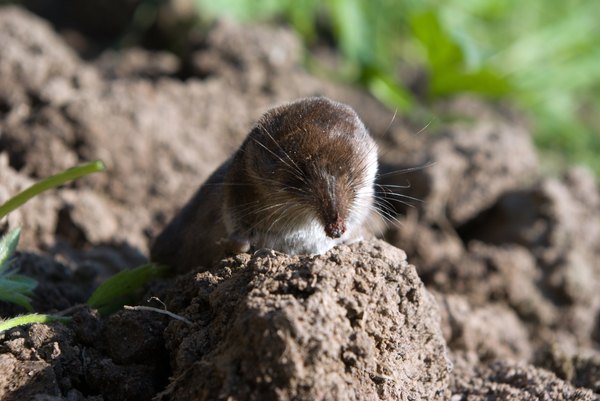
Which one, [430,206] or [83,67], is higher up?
[83,67]

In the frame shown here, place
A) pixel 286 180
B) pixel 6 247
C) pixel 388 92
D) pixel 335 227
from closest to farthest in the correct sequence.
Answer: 1. pixel 6 247
2. pixel 335 227
3. pixel 286 180
4. pixel 388 92

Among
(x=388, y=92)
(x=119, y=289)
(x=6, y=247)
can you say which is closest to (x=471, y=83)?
(x=388, y=92)

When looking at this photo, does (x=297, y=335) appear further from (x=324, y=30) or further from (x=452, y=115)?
(x=324, y=30)

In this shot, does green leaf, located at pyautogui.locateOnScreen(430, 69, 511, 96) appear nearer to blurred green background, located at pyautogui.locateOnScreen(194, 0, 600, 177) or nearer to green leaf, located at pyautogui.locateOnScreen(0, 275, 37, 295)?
blurred green background, located at pyautogui.locateOnScreen(194, 0, 600, 177)

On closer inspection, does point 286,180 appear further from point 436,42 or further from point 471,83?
point 471,83

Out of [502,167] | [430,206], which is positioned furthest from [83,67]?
[502,167]

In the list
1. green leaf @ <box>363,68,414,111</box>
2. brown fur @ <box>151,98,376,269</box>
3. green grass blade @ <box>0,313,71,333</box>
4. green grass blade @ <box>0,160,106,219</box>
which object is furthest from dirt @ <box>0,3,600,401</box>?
green grass blade @ <box>0,160,106,219</box>
